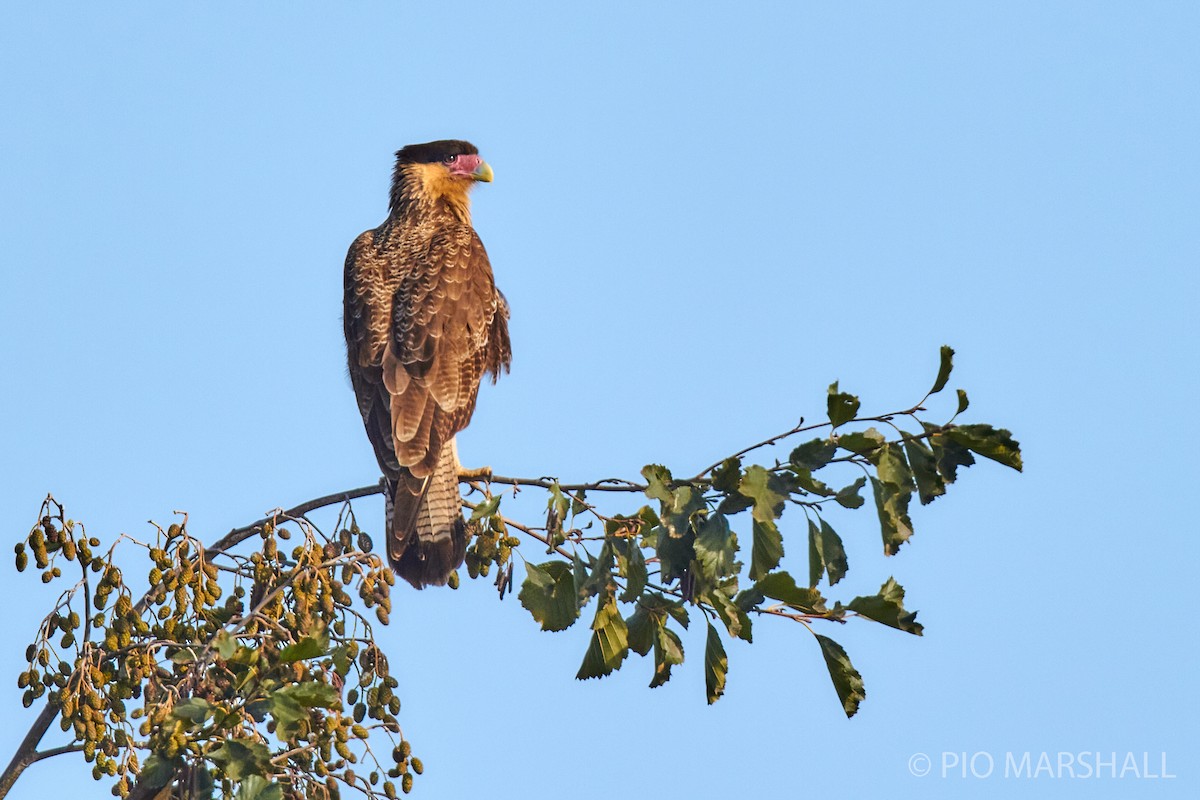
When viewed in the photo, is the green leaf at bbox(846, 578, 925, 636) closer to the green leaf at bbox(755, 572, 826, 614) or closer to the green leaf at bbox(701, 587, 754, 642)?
the green leaf at bbox(755, 572, 826, 614)

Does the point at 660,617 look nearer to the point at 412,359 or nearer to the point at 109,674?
the point at 109,674

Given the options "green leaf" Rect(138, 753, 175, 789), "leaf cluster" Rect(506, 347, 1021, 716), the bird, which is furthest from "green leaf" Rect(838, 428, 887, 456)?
the bird

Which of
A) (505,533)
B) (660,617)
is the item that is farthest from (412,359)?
(660,617)

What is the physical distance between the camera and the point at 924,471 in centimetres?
376

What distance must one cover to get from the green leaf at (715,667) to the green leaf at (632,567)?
24cm

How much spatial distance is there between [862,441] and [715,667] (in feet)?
2.54

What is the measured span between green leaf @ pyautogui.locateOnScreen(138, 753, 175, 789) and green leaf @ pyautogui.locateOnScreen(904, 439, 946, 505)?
1926 mm

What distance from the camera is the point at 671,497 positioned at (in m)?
3.82

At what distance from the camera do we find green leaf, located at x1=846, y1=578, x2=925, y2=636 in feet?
12.5

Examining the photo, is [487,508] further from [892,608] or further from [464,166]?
[464,166]

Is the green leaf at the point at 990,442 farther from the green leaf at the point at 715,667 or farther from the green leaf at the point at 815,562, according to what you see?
the green leaf at the point at 715,667

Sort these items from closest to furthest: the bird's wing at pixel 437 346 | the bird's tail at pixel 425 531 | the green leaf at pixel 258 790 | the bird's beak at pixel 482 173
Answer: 1. the green leaf at pixel 258 790
2. the bird's tail at pixel 425 531
3. the bird's wing at pixel 437 346
4. the bird's beak at pixel 482 173

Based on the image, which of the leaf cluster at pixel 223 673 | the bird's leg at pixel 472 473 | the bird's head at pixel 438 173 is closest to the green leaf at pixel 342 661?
→ the leaf cluster at pixel 223 673

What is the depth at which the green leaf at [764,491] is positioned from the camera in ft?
12.1
